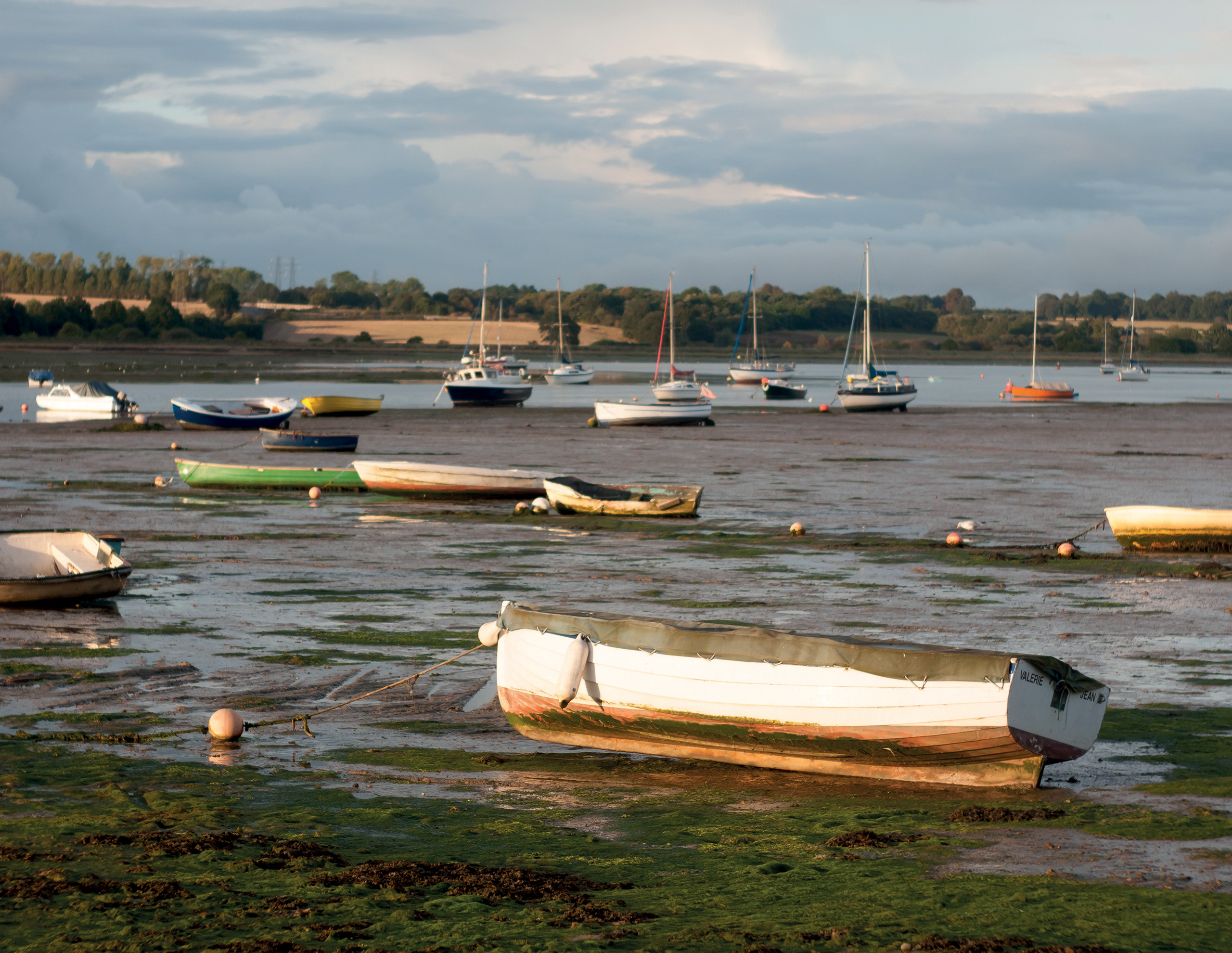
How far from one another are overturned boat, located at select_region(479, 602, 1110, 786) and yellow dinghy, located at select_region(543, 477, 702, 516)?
15985mm

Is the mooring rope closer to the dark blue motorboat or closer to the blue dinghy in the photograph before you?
the dark blue motorboat

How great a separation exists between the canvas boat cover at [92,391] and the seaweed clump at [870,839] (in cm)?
6213

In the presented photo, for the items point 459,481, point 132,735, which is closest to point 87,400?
point 459,481

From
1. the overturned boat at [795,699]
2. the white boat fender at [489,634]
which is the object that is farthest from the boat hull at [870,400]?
the overturned boat at [795,699]

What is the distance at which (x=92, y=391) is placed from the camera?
65500mm

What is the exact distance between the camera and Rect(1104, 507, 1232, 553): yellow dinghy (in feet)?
75.8

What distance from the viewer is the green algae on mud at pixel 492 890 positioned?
7309 mm

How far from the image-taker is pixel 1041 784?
1045 centimetres

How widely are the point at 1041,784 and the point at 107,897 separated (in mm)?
6881

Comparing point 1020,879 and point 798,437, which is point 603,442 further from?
point 1020,879

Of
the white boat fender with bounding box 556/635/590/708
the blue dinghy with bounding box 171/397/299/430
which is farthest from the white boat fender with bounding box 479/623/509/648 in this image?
the blue dinghy with bounding box 171/397/299/430

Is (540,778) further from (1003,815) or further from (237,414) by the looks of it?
(237,414)

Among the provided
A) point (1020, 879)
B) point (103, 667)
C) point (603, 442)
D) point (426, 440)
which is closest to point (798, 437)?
point (603, 442)

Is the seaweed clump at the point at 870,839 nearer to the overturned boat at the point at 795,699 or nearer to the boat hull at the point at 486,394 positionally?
the overturned boat at the point at 795,699
